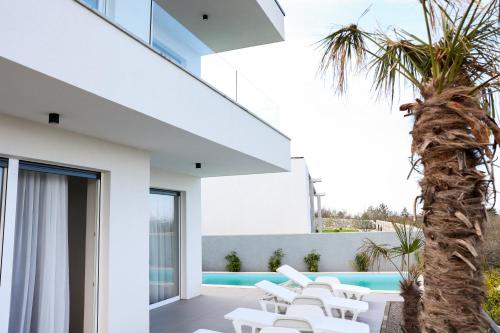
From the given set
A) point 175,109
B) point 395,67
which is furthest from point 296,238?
point 395,67

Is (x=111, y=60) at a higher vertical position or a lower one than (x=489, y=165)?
higher

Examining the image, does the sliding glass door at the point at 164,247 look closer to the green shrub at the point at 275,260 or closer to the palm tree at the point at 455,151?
the green shrub at the point at 275,260

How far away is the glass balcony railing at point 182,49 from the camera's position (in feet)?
19.0

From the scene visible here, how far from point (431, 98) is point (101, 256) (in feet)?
19.6

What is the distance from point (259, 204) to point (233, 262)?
21.8ft

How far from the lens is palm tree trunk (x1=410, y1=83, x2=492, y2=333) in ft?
12.9

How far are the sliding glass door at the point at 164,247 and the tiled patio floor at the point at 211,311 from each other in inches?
17.7

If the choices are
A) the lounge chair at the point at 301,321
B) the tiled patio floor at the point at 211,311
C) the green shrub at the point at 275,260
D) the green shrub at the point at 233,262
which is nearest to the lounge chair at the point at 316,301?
the lounge chair at the point at 301,321

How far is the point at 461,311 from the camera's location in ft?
12.9

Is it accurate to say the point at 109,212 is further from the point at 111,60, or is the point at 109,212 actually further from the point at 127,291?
the point at 111,60

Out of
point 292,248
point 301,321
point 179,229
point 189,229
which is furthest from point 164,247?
point 292,248

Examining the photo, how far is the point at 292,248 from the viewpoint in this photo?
18906mm

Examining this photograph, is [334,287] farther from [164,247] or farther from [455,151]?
[455,151]

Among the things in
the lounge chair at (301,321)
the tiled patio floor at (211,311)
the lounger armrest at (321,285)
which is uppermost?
the lounger armrest at (321,285)
